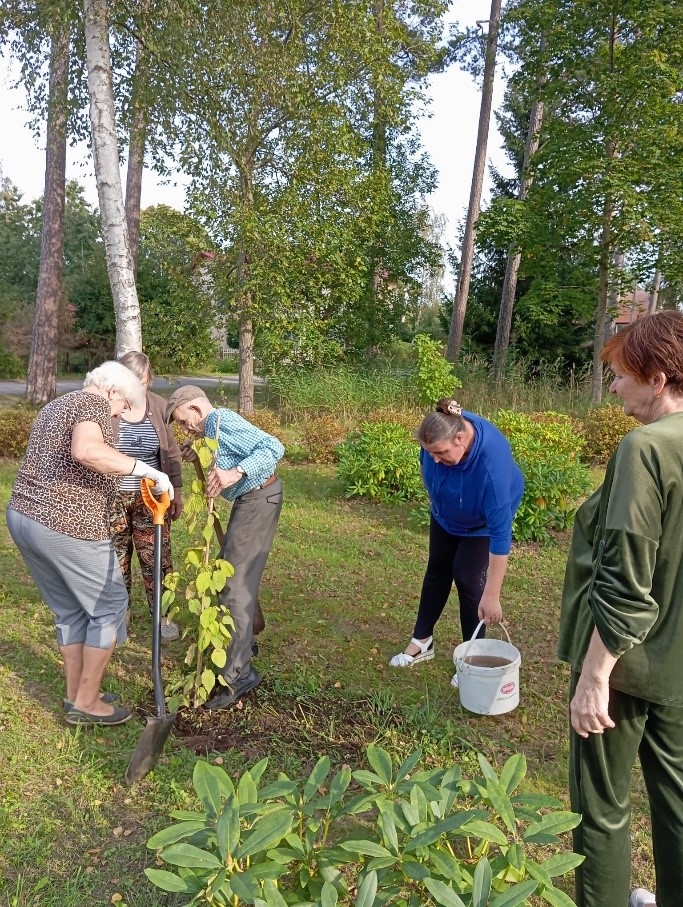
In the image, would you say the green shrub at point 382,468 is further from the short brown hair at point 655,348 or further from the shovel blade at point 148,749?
the short brown hair at point 655,348

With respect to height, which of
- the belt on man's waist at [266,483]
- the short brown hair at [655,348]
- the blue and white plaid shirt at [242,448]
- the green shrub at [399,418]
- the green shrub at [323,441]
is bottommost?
the green shrub at [323,441]

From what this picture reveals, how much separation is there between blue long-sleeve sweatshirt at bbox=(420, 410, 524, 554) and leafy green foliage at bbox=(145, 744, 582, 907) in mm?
1336

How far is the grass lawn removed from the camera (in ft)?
7.68

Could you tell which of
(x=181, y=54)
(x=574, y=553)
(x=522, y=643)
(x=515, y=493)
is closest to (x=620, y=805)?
(x=574, y=553)

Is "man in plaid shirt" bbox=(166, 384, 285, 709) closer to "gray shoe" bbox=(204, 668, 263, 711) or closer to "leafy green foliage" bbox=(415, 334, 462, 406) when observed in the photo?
"gray shoe" bbox=(204, 668, 263, 711)

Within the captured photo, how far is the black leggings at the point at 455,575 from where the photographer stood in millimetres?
3260

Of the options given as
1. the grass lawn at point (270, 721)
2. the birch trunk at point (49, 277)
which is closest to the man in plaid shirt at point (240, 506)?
the grass lawn at point (270, 721)

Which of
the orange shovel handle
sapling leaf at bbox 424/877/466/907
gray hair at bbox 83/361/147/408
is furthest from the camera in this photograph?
the orange shovel handle

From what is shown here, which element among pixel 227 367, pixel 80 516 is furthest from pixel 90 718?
pixel 227 367

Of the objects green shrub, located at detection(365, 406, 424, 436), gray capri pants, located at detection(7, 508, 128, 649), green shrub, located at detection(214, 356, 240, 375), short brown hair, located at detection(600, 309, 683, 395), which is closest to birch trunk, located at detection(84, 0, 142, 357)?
green shrub, located at detection(365, 406, 424, 436)

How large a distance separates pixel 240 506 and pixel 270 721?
1.01 m

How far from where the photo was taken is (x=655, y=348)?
1.58 meters

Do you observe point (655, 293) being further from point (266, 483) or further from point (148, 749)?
point (148, 749)

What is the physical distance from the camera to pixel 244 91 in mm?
9641
